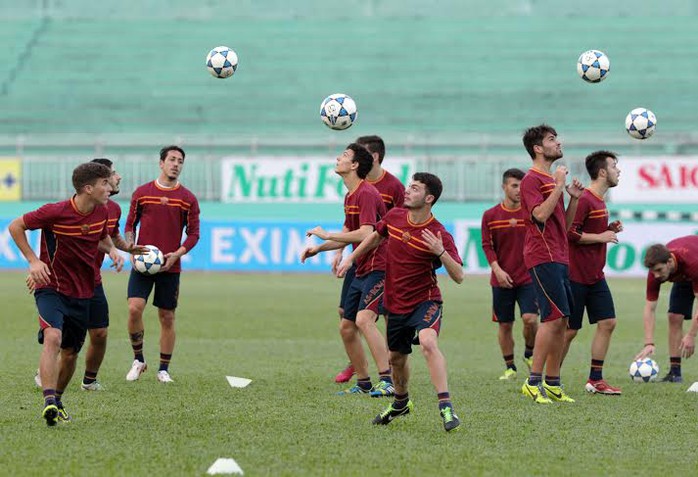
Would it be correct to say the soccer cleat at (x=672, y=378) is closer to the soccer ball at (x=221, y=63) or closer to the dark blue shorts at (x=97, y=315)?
the dark blue shorts at (x=97, y=315)

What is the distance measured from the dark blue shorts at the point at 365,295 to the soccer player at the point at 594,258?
1.81 metres

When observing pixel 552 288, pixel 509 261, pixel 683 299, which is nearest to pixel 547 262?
pixel 552 288

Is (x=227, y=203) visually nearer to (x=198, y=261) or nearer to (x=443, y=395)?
(x=198, y=261)

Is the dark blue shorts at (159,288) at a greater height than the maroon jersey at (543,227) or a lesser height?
lesser

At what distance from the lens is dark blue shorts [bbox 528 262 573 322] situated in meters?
10.1

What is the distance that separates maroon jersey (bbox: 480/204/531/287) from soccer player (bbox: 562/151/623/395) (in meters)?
0.92

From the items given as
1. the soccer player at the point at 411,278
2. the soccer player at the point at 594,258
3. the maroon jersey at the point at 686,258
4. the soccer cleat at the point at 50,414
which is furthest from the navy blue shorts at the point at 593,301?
the soccer cleat at the point at 50,414

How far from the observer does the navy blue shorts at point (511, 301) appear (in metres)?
11.9

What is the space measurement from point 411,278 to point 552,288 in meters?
1.89

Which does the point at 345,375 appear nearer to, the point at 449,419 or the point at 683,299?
the point at 449,419

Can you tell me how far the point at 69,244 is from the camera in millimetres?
8938

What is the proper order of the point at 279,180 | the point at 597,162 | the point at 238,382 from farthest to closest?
the point at 279,180 < the point at 238,382 < the point at 597,162

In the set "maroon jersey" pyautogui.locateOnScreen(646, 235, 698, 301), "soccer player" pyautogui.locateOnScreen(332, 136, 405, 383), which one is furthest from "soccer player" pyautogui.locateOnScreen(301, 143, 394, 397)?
"maroon jersey" pyautogui.locateOnScreen(646, 235, 698, 301)

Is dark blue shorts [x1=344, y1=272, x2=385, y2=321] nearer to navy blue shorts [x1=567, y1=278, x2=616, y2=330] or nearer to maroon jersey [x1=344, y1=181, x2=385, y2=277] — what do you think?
maroon jersey [x1=344, y1=181, x2=385, y2=277]
